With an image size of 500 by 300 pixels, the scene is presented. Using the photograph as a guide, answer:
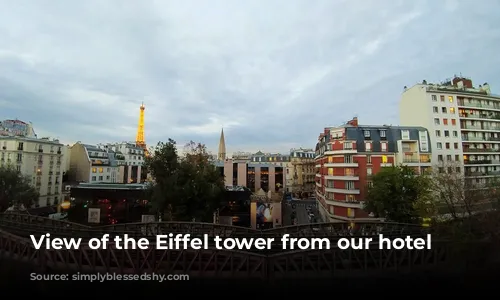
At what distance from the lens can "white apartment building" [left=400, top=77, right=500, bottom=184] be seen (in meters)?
44.7

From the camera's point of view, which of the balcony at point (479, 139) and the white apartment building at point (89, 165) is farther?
the white apartment building at point (89, 165)

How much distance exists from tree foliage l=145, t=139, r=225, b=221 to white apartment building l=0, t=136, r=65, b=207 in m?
32.5

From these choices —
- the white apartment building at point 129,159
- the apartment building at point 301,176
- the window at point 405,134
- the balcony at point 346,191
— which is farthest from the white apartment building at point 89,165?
the window at point 405,134

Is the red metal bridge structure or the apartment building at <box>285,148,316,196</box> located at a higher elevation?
the apartment building at <box>285,148,316,196</box>

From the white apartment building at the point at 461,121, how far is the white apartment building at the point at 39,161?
67.4m

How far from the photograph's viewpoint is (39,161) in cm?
5128

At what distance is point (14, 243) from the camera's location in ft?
58.6

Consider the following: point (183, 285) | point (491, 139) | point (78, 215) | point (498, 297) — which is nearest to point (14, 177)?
point (78, 215)

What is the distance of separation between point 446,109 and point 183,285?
4943 cm

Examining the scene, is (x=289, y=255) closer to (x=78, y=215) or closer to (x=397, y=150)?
(x=397, y=150)

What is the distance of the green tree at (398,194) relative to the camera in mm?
27656

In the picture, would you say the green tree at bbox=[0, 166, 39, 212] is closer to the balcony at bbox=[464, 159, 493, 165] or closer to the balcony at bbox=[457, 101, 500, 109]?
the balcony at bbox=[464, 159, 493, 165]

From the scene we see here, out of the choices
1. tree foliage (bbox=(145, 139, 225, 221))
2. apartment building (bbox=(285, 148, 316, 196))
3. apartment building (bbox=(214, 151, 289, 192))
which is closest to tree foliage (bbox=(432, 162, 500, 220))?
tree foliage (bbox=(145, 139, 225, 221))

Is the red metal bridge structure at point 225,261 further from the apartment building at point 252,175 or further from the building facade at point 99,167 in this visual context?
the apartment building at point 252,175
